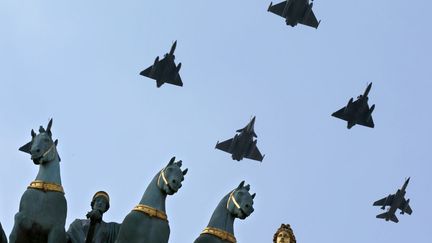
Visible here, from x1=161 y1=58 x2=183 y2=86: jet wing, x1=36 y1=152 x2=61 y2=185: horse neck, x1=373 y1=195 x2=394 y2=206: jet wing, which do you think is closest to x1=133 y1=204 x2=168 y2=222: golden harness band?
x1=36 y1=152 x2=61 y2=185: horse neck

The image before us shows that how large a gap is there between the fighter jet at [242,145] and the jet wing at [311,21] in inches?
355

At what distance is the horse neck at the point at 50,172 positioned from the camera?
25.2 m

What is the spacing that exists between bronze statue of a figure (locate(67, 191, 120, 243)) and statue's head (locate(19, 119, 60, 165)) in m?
1.86

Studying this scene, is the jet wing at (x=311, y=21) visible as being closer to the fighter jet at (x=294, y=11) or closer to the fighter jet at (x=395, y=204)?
the fighter jet at (x=294, y=11)

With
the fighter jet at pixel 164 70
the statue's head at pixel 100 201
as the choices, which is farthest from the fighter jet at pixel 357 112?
the statue's head at pixel 100 201

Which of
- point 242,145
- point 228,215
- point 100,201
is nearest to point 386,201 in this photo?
point 242,145

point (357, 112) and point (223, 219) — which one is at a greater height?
point (357, 112)

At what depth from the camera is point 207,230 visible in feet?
82.9

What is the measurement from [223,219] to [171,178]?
1650mm

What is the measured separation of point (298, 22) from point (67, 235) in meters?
57.6

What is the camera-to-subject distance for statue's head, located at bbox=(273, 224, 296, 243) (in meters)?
25.7

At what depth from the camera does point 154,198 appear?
2495 cm

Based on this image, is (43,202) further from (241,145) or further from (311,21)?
(311,21)

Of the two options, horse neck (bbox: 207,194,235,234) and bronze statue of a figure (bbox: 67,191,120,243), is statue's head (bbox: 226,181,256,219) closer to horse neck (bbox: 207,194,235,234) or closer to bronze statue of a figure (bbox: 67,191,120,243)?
horse neck (bbox: 207,194,235,234)
